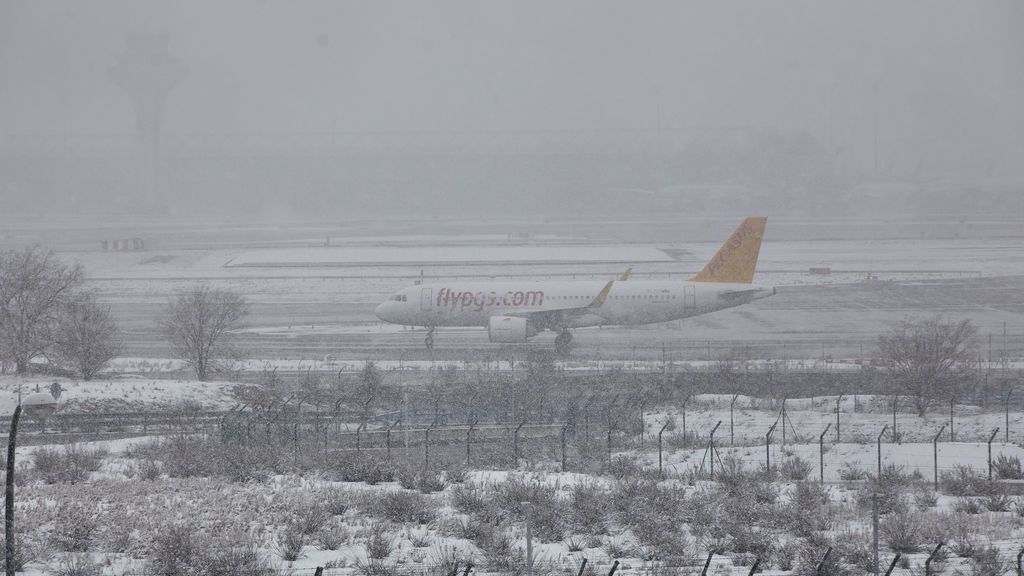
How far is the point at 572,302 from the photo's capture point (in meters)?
53.9

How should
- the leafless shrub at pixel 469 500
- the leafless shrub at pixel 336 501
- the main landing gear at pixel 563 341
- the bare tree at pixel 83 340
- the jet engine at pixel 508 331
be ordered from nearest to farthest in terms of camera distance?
the leafless shrub at pixel 336 501 < the leafless shrub at pixel 469 500 < the bare tree at pixel 83 340 < the main landing gear at pixel 563 341 < the jet engine at pixel 508 331

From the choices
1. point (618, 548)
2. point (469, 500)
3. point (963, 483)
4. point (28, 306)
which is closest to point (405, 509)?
point (469, 500)

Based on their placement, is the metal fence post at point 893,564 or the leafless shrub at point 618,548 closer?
the metal fence post at point 893,564

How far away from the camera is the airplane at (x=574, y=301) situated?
53906 millimetres

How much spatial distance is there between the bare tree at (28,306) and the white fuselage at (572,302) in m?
17.0

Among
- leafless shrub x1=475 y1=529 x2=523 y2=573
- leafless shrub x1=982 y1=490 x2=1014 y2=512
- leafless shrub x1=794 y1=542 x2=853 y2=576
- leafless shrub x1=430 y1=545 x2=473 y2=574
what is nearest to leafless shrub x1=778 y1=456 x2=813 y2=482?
leafless shrub x1=982 y1=490 x2=1014 y2=512

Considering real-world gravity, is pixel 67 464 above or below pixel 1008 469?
above

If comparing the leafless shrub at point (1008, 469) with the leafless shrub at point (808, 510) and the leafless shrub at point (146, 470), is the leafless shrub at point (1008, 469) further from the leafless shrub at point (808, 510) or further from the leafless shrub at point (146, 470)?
Answer: the leafless shrub at point (146, 470)

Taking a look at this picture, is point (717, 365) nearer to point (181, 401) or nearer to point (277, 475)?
point (181, 401)

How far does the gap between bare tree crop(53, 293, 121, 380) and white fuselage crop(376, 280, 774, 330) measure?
1555cm

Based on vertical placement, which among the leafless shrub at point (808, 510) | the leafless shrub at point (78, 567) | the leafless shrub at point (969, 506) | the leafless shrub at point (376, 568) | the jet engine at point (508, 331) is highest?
the jet engine at point (508, 331)

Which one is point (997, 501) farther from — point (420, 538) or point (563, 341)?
point (563, 341)

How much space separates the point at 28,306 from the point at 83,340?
5.01m

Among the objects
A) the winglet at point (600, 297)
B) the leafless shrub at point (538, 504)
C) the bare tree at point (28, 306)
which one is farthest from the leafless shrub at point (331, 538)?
the winglet at point (600, 297)
